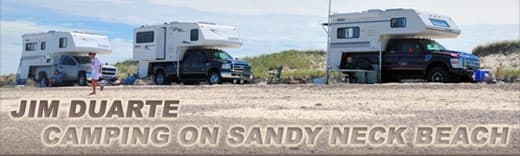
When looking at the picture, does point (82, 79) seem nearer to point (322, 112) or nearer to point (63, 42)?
point (63, 42)

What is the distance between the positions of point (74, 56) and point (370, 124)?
23.5 meters

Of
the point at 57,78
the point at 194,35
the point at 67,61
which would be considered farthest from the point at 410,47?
the point at 57,78

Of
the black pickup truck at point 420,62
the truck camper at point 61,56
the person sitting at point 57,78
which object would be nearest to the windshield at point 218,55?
the black pickup truck at point 420,62

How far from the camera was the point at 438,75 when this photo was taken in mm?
22406

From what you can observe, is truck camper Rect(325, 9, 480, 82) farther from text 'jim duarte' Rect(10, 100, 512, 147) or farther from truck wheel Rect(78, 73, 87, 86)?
truck wheel Rect(78, 73, 87, 86)

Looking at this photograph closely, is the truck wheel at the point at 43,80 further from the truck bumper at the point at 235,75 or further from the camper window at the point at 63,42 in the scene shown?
the truck bumper at the point at 235,75

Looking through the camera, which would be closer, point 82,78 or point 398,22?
point 398,22

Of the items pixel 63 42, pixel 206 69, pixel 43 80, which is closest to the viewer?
pixel 206 69

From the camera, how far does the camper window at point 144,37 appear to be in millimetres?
30109

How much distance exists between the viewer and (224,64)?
26953 mm

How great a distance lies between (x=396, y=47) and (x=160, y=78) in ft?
35.2

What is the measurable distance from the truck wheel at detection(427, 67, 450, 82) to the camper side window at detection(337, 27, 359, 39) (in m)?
3.09

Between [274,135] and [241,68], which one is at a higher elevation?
[241,68]

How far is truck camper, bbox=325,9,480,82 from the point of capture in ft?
73.8
